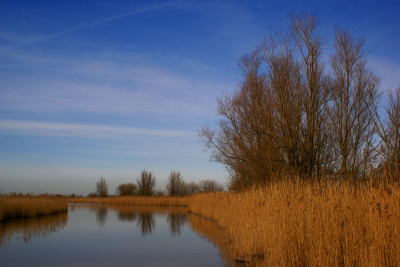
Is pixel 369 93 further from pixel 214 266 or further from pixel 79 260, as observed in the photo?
pixel 79 260

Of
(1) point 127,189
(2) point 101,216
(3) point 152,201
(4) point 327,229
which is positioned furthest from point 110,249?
(1) point 127,189

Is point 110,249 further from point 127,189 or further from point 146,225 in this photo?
point 127,189

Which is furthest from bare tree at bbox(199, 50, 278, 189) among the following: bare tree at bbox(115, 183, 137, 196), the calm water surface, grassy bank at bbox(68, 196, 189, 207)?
bare tree at bbox(115, 183, 137, 196)

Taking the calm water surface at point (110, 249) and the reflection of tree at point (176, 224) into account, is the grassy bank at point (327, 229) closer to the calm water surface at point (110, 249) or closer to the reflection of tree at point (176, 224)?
the calm water surface at point (110, 249)

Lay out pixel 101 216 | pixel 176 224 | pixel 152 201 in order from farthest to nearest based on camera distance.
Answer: pixel 152 201
pixel 101 216
pixel 176 224

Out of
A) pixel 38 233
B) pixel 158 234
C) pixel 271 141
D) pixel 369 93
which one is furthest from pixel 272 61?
pixel 38 233

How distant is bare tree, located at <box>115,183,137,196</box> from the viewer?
196 ft

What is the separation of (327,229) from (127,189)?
58514mm

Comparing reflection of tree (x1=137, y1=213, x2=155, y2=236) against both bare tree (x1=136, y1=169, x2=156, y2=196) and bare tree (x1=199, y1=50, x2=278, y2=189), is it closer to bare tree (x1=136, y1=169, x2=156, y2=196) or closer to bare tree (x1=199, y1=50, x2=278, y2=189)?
bare tree (x1=199, y1=50, x2=278, y2=189)

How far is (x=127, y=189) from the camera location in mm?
61438

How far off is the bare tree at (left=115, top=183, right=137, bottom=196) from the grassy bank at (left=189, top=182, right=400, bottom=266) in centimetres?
5348

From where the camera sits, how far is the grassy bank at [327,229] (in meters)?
4.79

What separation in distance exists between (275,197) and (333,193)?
1.52 m

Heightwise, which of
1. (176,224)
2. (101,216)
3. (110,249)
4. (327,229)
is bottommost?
(101,216)
